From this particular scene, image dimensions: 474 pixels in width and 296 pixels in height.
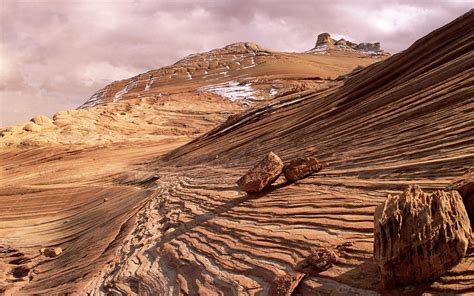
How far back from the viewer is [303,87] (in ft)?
56.5

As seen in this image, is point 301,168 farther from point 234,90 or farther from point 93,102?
point 93,102

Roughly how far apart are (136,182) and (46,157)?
880 centimetres

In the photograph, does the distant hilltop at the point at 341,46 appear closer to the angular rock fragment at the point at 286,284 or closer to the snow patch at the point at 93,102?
the snow patch at the point at 93,102

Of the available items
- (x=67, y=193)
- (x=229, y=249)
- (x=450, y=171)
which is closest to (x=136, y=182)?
(x=67, y=193)

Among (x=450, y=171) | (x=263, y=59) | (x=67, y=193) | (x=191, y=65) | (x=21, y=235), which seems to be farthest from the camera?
(x=191, y=65)

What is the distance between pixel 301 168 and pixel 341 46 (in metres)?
102

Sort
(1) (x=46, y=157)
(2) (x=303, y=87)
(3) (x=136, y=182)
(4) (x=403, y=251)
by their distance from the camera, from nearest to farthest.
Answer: (4) (x=403, y=251) < (3) (x=136, y=182) < (2) (x=303, y=87) < (1) (x=46, y=157)

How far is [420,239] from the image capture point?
3939 mm

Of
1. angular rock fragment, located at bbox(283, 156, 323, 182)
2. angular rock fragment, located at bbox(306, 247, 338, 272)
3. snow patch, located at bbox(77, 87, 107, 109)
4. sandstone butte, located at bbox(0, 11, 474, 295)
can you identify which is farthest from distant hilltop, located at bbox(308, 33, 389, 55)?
angular rock fragment, located at bbox(306, 247, 338, 272)

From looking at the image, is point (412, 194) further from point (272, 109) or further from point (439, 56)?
point (272, 109)

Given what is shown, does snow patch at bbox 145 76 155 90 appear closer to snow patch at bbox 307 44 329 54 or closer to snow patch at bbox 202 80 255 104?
snow patch at bbox 202 80 255 104

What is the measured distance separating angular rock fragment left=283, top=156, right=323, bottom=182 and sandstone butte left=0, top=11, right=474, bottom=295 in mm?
151

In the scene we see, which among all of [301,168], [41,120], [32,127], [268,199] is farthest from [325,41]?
[268,199]

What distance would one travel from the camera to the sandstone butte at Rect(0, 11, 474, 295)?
5.68 m
